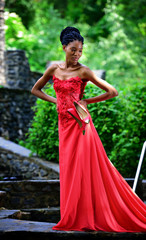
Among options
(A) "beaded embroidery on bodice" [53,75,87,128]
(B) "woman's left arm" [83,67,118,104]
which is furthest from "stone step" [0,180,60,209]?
(B) "woman's left arm" [83,67,118,104]

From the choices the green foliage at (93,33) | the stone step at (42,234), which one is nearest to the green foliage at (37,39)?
the green foliage at (93,33)

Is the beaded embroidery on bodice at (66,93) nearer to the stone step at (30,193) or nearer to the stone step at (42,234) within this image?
the stone step at (42,234)

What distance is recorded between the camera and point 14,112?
459 inches

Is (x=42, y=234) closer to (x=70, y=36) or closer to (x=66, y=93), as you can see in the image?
(x=66, y=93)

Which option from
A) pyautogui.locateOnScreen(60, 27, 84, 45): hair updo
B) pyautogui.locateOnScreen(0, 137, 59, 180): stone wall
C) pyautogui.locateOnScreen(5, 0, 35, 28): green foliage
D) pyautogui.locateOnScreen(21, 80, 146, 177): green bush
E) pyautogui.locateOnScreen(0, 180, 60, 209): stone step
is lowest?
pyautogui.locateOnScreen(0, 180, 60, 209): stone step

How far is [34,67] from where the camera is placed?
69.4 feet

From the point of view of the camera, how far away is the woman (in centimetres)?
348

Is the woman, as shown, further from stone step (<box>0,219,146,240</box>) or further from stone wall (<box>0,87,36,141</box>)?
stone wall (<box>0,87,36,141</box>)

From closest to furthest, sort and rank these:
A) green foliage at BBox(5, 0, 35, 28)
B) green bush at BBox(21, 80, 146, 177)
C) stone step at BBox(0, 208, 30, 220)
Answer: stone step at BBox(0, 208, 30, 220) → green bush at BBox(21, 80, 146, 177) → green foliage at BBox(5, 0, 35, 28)

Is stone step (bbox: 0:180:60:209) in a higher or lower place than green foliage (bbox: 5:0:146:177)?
lower

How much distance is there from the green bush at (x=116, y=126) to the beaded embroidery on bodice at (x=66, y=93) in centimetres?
313

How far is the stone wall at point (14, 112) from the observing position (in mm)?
11164

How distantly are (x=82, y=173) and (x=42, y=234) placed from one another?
633 millimetres

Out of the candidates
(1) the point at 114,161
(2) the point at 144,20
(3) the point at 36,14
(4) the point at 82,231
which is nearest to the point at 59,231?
A: (4) the point at 82,231
